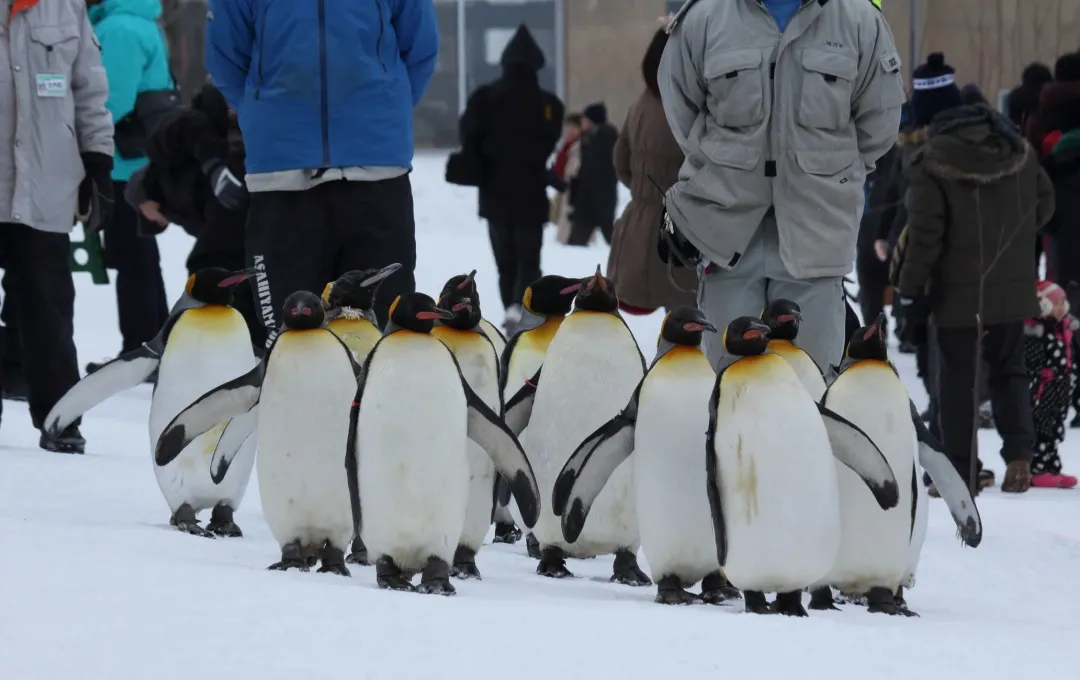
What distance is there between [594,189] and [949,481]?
13142 mm

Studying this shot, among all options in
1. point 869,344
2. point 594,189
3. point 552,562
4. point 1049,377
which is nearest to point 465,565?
point 552,562

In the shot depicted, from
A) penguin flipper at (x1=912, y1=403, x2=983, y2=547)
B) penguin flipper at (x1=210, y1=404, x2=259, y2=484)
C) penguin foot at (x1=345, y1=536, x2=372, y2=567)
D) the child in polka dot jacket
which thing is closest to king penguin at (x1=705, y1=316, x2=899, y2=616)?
penguin flipper at (x1=912, y1=403, x2=983, y2=547)

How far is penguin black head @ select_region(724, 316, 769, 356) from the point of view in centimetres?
455

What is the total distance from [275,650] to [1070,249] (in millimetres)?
7289

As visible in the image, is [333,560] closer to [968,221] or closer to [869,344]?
[869,344]

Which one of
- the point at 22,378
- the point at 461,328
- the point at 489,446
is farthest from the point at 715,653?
the point at 22,378

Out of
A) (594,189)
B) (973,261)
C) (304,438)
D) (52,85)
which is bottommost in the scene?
(594,189)

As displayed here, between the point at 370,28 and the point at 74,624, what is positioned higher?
the point at 370,28

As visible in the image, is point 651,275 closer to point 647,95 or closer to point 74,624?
point 647,95

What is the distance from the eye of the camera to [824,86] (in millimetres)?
5113

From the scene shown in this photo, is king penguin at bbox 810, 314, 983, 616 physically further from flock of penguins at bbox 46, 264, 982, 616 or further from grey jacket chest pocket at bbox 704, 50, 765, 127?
grey jacket chest pocket at bbox 704, 50, 765, 127

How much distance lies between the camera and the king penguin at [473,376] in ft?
16.8

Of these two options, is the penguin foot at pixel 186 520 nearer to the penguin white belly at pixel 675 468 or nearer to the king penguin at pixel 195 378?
the king penguin at pixel 195 378

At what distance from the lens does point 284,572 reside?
4539 mm
